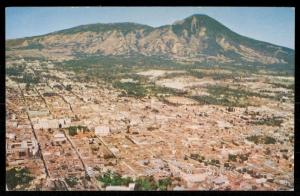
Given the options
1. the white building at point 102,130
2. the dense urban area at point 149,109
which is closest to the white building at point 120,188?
the dense urban area at point 149,109

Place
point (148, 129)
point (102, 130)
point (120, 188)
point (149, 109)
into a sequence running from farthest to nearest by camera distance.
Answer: point (149, 109) < point (148, 129) < point (102, 130) < point (120, 188)

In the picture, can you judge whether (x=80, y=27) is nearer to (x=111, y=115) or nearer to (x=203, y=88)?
(x=111, y=115)

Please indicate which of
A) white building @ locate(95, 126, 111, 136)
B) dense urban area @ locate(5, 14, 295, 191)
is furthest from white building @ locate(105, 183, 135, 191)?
white building @ locate(95, 126, 111, 136)

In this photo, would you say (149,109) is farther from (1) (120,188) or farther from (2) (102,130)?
(1) (120,188)

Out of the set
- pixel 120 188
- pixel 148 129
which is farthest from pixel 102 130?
pixel 120 188

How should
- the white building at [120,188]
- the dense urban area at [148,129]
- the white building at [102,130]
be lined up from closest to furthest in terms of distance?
the white building at [120,188]
the dense urban area at [148,129]
the white building at [102,130]

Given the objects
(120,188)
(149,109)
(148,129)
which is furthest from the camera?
(149,109)

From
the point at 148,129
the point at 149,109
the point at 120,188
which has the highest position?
the point at 149,109

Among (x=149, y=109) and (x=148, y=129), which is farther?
(x=149, y=109)

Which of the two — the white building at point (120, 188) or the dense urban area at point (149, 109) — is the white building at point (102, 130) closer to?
the dense urban area at point (149, 109)

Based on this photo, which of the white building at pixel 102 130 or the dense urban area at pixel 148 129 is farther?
the white building at pixel 102 130
